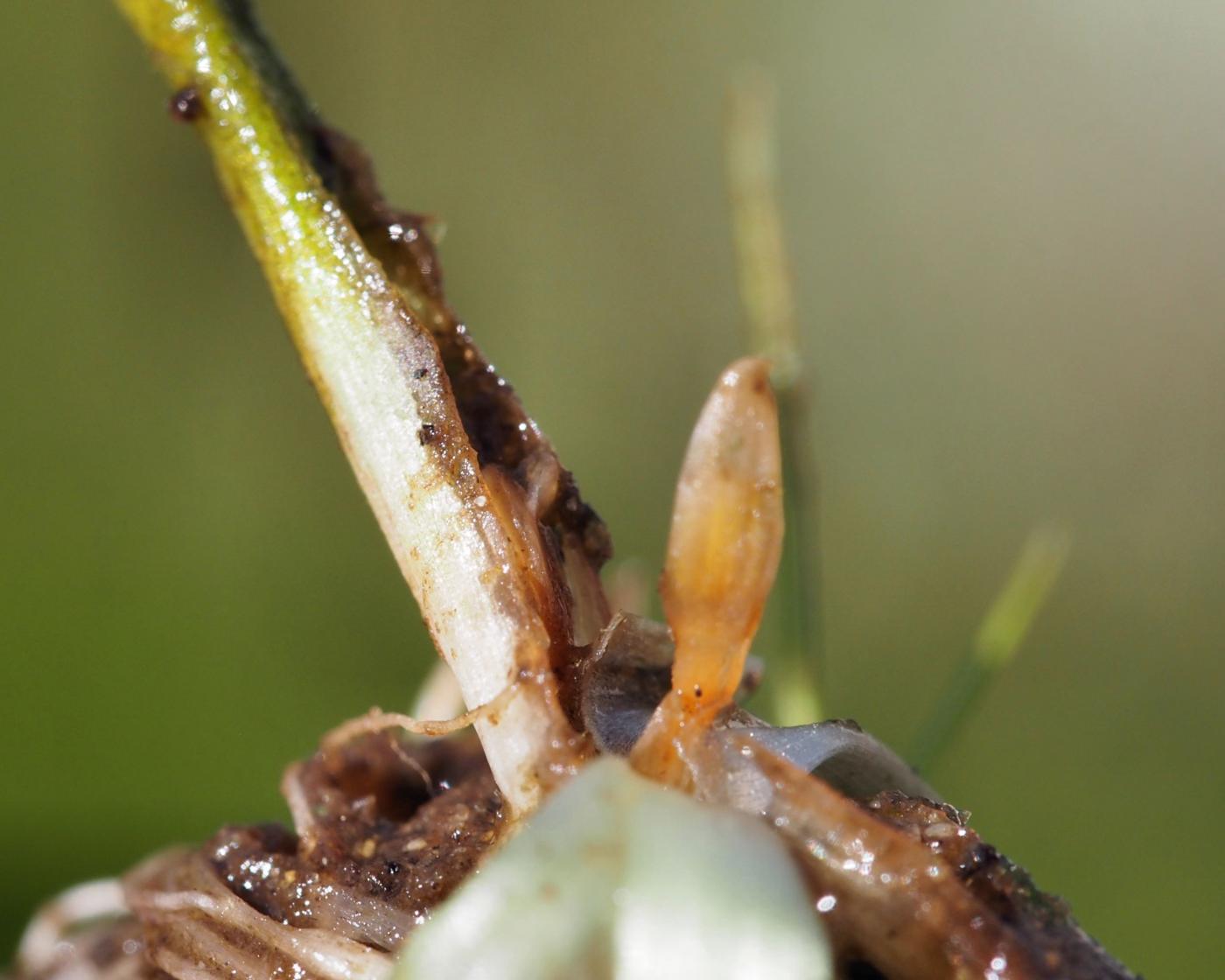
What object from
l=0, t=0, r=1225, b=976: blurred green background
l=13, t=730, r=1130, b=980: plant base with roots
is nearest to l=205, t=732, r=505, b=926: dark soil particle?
l=13, t=730, r=1130, b=980: plant base with roots

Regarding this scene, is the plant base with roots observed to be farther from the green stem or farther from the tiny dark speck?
the tiny dark speck

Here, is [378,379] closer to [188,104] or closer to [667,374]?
[188,104]

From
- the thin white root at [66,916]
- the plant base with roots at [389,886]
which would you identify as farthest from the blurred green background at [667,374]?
the plant base with roots at [389,886]

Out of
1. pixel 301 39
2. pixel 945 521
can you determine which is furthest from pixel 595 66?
pixel 945 521

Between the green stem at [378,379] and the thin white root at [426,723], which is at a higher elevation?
the green stem at [378,379]

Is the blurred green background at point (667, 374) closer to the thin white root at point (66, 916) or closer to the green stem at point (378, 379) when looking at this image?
the thin white root at point (66, 916)

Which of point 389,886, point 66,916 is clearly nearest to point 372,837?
point 389,886

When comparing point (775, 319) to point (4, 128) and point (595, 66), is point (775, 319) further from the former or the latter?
point (595, 66)
